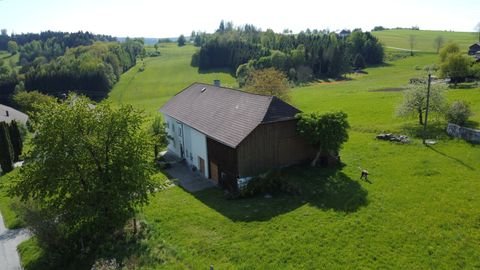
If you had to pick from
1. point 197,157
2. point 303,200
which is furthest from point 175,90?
point 303,200

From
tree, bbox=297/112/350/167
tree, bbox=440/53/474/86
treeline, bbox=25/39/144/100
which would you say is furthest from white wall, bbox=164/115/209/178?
treeline, bbox=25/39/144/100

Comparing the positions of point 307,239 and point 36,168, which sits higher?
point 36,168

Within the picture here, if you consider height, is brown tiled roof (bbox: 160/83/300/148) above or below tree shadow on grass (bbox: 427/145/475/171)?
above

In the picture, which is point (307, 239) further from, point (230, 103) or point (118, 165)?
point (230, 103)

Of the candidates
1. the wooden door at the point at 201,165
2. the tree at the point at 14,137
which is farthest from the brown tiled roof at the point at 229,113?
the tree at the point at 14,137

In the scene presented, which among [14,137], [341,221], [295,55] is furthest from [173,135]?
[295,55]

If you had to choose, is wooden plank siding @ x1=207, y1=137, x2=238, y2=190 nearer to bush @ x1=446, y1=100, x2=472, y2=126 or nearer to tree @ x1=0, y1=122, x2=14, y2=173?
bush @ x1=446, y1=100, x2=472, y2=126
